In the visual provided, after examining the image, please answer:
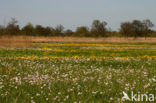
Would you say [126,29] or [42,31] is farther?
[42,31]

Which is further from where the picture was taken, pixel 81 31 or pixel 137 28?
pixel 81 31

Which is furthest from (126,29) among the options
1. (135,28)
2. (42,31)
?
(42,31)

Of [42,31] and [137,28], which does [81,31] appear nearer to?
[42,31]

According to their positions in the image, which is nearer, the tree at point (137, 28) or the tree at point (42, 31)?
the tree at point (137, 28)

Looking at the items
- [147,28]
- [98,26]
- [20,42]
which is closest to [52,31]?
[98,26]

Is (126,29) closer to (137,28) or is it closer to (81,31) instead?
(137,28)

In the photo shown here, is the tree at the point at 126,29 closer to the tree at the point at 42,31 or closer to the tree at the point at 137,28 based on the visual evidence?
the tree at the point at 137,28

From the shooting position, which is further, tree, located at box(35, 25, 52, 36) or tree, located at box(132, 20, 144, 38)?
tree, located at box(35, 25, 52, 36)

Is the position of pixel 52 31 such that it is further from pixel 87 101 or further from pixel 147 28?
pixel 87 101

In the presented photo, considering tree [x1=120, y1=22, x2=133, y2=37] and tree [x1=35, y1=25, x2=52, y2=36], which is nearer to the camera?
tree [x1=120, y1=22, x2=133, y2=37]

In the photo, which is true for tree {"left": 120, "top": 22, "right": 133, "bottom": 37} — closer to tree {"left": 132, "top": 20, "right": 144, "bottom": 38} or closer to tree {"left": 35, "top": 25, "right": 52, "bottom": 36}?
tree {"left": 132, "top": 20, "right": 144, "bottom": 38}

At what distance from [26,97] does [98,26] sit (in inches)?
2810

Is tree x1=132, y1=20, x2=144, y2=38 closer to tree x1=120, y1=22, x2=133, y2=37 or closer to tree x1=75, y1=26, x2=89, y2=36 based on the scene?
tree x1=120, y1=22, x2=133, y2=37

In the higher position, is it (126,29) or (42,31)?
(126,29)
